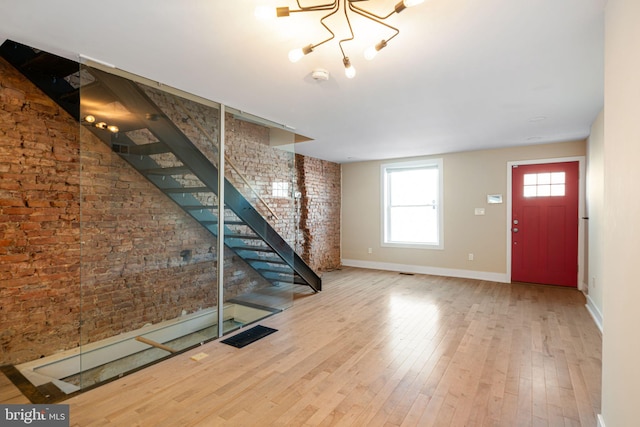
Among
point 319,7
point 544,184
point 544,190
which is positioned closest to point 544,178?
point 544,184

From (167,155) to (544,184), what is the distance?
19.1ft

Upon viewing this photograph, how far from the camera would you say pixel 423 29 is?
1.92 m

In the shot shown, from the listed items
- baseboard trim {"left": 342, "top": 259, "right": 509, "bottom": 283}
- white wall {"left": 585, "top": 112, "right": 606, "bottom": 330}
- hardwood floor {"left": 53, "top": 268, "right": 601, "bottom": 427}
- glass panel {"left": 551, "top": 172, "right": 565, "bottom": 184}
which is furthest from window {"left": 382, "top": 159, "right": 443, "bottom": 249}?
hardwood floor {"left": 53, "top": 268, "right": 601, "bottom": 427}

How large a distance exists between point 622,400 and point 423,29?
2.24 meters

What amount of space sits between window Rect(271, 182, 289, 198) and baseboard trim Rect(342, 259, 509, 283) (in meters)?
3.07

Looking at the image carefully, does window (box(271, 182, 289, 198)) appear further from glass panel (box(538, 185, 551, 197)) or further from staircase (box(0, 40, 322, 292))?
glass panel (box(538, 185, 551, 197))

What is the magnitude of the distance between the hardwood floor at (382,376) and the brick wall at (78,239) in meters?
0.81

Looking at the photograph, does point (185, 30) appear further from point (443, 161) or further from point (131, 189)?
point (443, 161)

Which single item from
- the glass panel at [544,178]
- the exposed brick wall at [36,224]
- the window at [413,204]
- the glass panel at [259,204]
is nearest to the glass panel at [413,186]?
the window at [413,204]

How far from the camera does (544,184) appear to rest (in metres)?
5.16

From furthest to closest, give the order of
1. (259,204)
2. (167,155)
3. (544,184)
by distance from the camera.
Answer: (544,184) < (259,204) < (167,155)

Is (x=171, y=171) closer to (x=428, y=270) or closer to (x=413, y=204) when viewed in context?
(x=413, y=204)

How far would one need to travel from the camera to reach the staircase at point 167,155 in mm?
2461

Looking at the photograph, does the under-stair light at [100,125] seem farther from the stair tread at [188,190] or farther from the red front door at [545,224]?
the red front door at [545,224]
